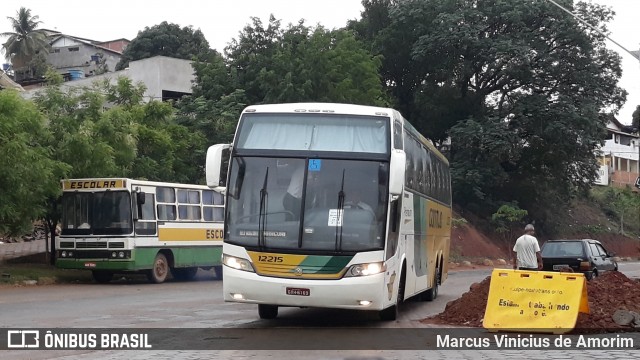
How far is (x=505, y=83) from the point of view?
52.1 meters

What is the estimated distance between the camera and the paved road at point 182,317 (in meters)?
10.3

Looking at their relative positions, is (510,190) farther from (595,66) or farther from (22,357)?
(22,357)

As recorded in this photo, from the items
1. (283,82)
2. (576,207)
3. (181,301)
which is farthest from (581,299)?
(576,207)

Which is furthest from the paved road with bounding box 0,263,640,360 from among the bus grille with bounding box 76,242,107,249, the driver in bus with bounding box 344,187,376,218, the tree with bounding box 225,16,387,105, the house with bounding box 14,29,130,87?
the house with bounding box 14,29,130,87

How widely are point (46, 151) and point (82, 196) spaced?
5.88ft

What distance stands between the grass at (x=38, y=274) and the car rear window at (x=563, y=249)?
14.4m

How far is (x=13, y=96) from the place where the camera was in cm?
2322

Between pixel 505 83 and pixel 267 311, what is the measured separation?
133 feet

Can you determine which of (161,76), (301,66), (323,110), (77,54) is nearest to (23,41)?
(77,54)

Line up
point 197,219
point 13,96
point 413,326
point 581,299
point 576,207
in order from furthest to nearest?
point 576,207 → point 197,219 → point 13,96 → point 413,326 → point 581,299

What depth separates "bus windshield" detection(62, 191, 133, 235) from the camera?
2427 centimetres

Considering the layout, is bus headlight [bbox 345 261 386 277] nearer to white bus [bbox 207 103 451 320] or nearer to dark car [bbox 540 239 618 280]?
white bus [bbox 207 103 451 320]

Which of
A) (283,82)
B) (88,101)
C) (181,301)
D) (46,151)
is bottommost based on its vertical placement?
(181,301)

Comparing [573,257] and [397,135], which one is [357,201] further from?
[573,257]
